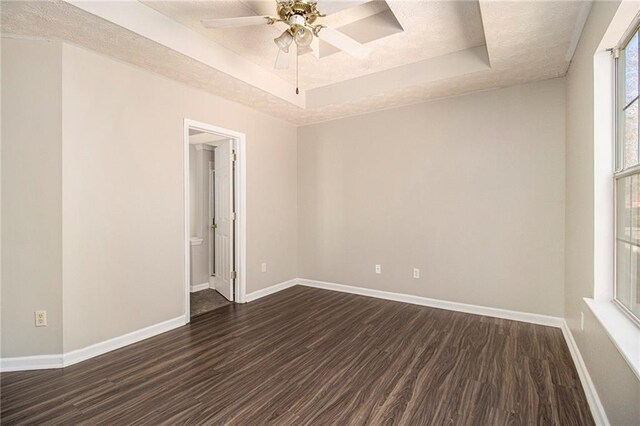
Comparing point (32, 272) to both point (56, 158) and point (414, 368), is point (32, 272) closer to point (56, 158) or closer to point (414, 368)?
point (56, 158)

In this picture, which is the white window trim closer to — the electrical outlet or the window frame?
the window frame

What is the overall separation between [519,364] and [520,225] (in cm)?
151

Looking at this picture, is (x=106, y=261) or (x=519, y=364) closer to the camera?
(x=519, y=364)

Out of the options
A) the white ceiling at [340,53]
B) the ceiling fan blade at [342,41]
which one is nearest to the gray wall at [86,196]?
the white ceiling at [340,53]

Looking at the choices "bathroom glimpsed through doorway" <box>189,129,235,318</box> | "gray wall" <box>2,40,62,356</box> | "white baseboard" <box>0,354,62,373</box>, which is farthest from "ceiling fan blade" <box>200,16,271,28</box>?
"white baseboard" <box>0,354,62,373</box>

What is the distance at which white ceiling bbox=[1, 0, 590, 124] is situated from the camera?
7.07 ft

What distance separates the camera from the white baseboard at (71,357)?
238 cm

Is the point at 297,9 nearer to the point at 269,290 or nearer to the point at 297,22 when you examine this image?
the point at 297,22

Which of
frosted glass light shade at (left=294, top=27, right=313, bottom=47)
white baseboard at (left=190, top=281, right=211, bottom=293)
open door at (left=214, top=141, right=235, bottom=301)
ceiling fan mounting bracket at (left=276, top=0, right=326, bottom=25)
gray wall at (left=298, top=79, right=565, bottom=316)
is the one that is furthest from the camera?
white baseboard at (left=190, top=281, right=211, bottom=293)

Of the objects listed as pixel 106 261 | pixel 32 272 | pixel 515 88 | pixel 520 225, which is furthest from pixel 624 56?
pixel 32 272

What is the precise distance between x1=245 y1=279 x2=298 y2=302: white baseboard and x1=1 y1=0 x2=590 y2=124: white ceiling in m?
A: 2.54

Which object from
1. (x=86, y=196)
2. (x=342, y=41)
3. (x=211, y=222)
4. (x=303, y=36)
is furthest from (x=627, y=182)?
(x=211, y=222)

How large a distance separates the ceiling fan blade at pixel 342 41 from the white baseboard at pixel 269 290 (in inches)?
125

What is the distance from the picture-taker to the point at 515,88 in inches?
132
